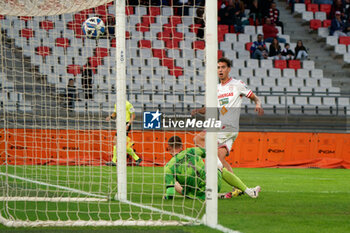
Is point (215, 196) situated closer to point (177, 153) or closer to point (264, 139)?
point (177, 153)

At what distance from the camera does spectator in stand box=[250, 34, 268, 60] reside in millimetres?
22344

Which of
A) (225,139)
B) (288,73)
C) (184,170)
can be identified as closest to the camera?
(184,170)

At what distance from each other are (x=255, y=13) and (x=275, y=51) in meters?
2.69

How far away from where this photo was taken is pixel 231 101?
28.6 ft

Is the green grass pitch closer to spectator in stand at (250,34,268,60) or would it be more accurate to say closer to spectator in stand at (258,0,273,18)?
spectator in stand at (250,34,268,60)

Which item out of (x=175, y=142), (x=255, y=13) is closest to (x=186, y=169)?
(x=175, y=142)

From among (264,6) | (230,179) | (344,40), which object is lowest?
(230,179)

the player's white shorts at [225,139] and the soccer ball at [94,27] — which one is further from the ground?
the soccer ball at [94,27]

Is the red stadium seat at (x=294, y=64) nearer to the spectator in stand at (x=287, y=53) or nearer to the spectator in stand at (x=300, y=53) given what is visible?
the spectator in stand at (x=287, y=53)

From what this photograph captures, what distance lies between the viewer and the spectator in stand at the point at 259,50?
22344mm

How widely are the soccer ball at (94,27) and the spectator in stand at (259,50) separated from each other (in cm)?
1288

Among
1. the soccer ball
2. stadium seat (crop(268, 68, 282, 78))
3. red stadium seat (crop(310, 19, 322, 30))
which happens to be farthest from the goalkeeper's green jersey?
red stadium seat (crop(310, 19, 322, 30))

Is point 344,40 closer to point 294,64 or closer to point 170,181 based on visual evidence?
point 294,64

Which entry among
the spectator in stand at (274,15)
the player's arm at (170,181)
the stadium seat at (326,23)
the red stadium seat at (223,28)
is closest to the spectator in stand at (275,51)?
the red stadium seat at (223,28)
